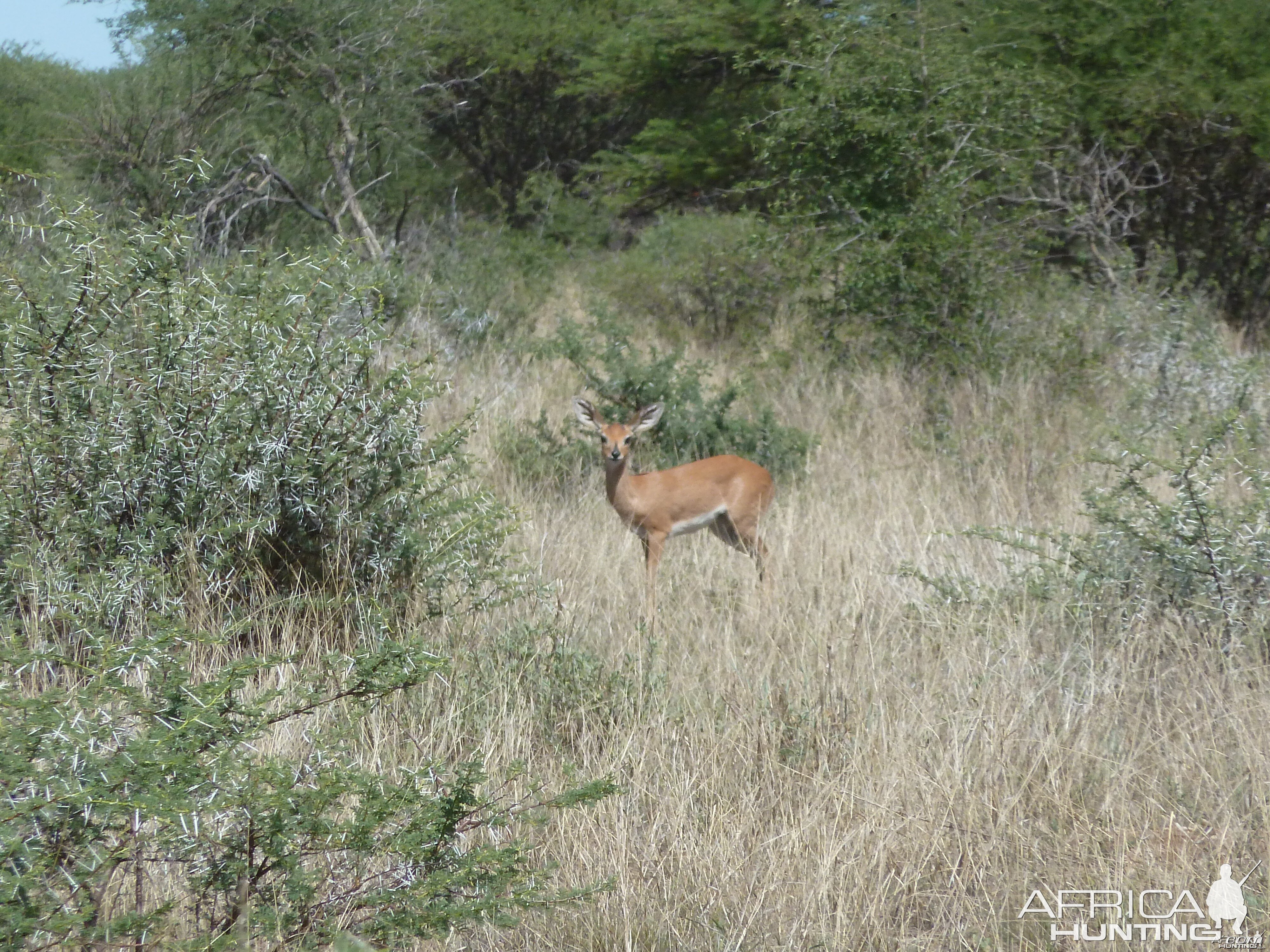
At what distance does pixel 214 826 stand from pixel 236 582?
180cm

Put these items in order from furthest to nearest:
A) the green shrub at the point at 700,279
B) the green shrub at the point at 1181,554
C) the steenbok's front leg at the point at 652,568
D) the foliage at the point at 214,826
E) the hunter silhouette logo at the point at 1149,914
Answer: the green shrub at the point at 700,279
the steenbok's front leg at the point at 652,568
the green shrub at the point at 1181,554
the hunter silhouette logo at the point at 1149,914
the foliage at the point at 214,826

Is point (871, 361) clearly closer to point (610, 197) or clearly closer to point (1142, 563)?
point (1142, 563)

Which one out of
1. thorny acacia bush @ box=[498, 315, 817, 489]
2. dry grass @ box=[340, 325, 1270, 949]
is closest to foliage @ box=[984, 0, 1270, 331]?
thorny acacia bush @ box=[498, 315, 817, 489]

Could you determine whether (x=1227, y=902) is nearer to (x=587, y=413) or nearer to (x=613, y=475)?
(x=613, y=475)

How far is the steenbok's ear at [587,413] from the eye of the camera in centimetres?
655

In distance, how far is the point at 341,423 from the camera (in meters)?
4.49

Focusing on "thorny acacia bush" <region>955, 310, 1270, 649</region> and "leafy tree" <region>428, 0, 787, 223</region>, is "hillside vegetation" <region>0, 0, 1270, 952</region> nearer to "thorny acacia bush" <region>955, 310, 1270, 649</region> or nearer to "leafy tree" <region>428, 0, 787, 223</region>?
"thorny acacia bush" <region>955, 310, 1270, 649</region>

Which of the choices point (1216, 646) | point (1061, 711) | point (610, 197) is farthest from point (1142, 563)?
point (610, 197)

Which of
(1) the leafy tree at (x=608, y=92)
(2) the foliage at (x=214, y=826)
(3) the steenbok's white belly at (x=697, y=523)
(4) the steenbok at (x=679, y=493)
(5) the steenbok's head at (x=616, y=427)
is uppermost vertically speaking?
(1) the leafy tree at (x=608, y=92)

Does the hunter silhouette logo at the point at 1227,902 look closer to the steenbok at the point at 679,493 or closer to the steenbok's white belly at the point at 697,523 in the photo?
the steenbok at the point at 679,493

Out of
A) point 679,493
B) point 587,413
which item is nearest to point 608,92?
point 587,413

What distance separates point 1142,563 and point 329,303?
310 centimetres

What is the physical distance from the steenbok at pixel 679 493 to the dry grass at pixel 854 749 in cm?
49

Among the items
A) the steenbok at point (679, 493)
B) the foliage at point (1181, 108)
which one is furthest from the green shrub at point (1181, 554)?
the foliage at point (1181, 108)
